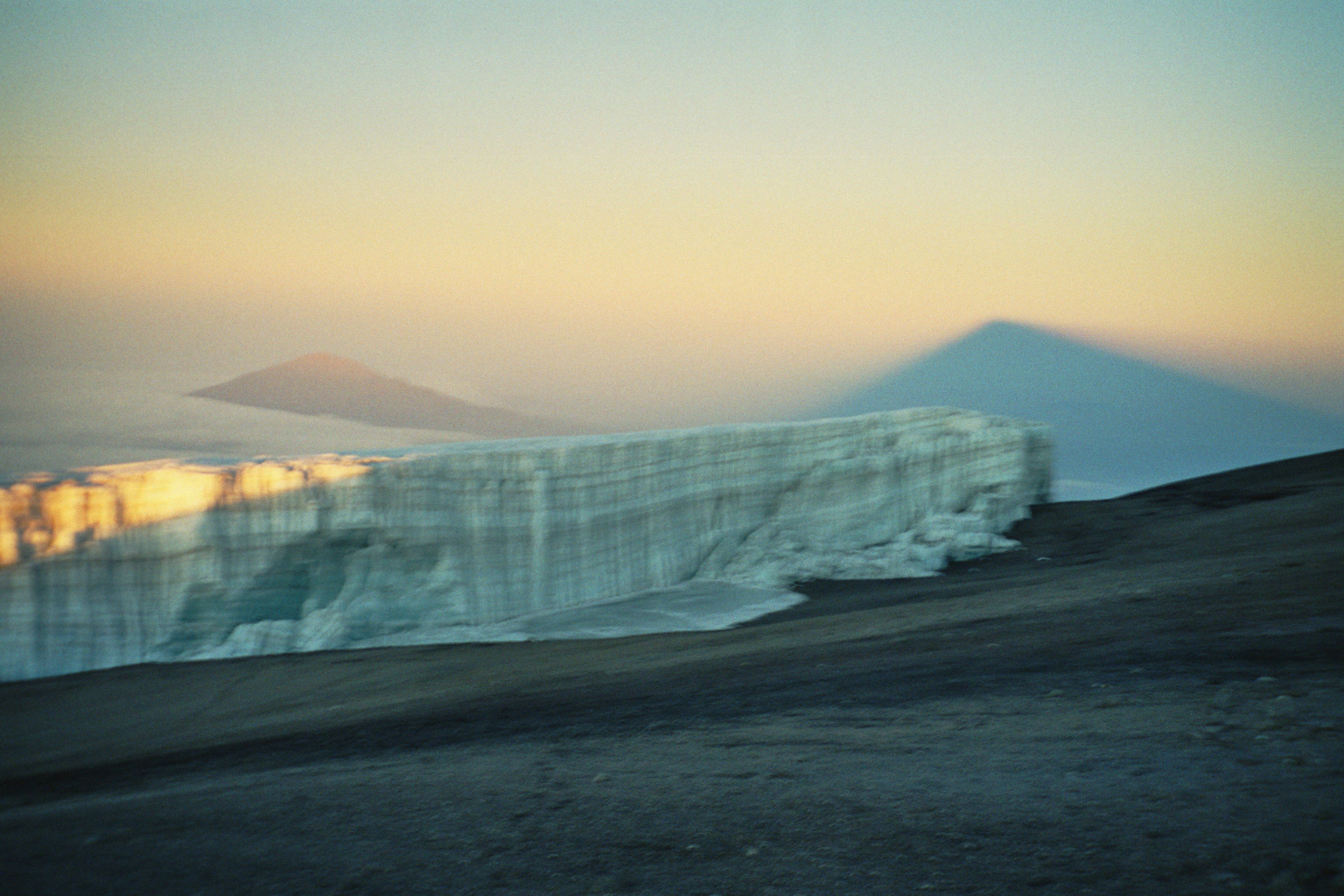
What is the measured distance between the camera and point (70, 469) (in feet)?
55.5

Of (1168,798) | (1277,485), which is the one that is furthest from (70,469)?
(1277,485)

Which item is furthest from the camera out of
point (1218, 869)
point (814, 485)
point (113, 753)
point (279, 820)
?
point (814, 485)

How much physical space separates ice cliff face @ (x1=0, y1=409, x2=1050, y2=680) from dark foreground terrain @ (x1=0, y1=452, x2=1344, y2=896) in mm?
3371

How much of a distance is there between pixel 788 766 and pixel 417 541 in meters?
11.7

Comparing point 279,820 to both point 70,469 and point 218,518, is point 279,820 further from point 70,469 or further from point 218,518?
point 70,469

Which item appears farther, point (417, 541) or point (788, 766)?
point (417, 541)

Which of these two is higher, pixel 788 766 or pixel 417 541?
pixel 417 541

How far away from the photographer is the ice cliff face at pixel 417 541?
1611cm

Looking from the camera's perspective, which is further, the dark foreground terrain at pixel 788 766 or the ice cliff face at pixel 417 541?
the ice cliff face at pixel 417 541

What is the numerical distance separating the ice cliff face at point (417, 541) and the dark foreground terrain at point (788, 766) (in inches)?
133

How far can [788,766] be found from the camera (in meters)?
6.57

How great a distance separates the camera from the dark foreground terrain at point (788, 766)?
197 inches

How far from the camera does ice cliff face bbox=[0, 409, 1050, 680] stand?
16109 mm

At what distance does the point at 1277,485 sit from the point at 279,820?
76.4 feet
